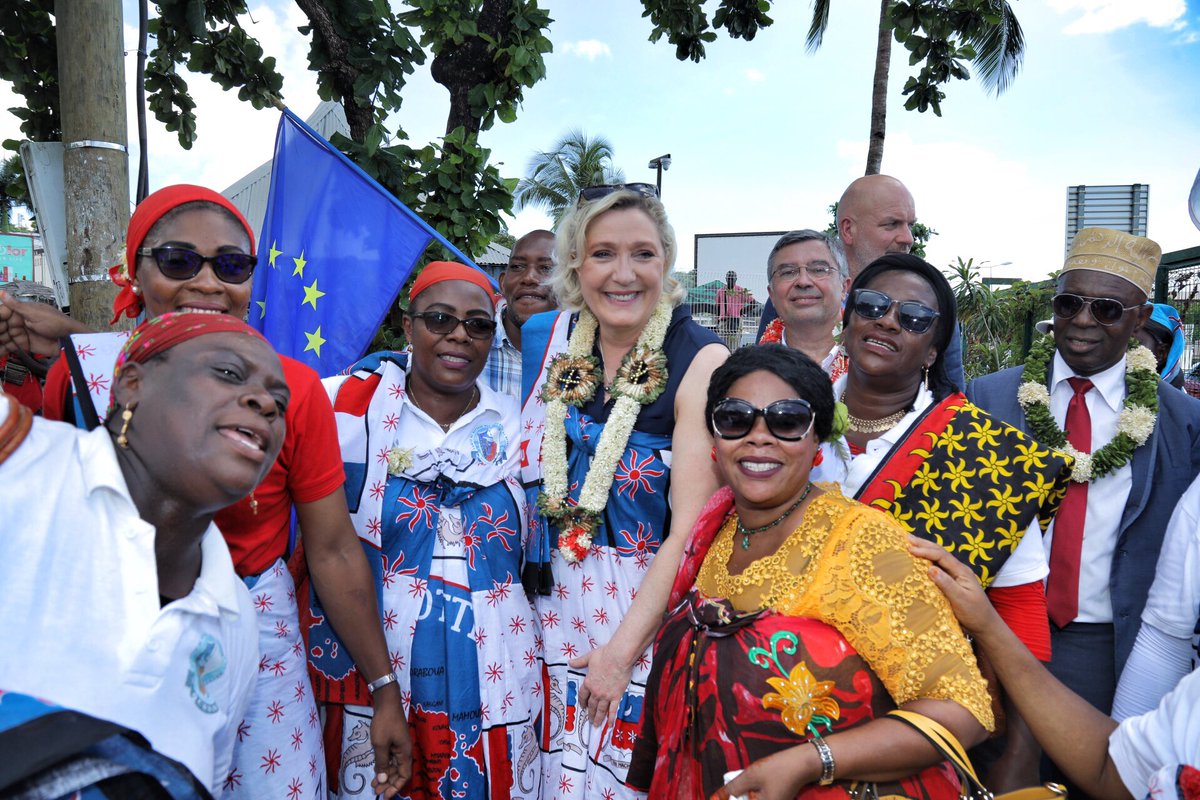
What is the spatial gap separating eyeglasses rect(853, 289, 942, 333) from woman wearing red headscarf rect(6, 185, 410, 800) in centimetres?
178

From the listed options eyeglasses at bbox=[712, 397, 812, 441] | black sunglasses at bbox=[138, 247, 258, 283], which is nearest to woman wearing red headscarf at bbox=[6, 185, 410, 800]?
black sunglasses at bbox=[138, 247, 258, 283]

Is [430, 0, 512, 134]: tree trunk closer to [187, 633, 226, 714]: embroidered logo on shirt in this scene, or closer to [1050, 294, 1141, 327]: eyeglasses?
[1050, 294, 1141, 327]: eyeglasses

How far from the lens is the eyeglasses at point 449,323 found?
306cm

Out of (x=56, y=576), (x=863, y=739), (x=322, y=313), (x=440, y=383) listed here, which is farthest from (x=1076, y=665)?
(x=322, y=313)

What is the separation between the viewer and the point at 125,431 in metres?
1.65

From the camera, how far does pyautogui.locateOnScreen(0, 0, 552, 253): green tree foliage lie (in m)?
4.93

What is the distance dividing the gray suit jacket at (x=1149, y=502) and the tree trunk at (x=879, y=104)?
1215 centimetres

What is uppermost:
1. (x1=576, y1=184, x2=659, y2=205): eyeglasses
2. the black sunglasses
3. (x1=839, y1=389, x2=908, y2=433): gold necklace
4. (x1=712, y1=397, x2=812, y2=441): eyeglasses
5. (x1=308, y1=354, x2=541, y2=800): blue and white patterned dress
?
(x1=576, y1=184, x2=659, y2=205): eyeglasses

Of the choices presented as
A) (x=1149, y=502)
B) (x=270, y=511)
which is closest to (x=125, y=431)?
(x=270, y=511)

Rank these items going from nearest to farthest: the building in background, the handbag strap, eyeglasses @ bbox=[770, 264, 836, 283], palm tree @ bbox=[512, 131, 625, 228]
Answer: the handbag strap < eyeglasses @ bbox=[770, 264, 836, 283] < the building in background < palm tree @ bbox=[512, 131, 625, 228]

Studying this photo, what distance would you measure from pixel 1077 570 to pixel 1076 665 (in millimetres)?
361

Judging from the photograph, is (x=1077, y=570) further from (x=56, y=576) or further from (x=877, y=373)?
(x=56, y=576)

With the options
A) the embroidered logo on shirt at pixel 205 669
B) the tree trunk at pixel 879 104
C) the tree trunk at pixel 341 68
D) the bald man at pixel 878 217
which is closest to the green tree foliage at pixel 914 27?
the bald man at pixel 878 217

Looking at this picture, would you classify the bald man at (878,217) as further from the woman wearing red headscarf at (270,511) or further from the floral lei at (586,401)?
the woman wearing red headscarf at (270,511)
